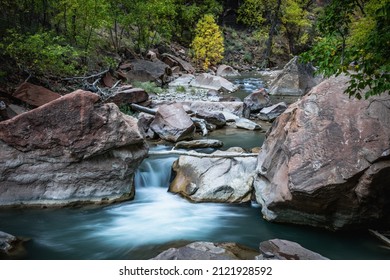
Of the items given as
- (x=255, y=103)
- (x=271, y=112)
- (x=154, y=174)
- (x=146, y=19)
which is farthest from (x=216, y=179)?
(x=146, y=19)

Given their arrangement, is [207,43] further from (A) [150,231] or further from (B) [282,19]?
(A) [150,231]


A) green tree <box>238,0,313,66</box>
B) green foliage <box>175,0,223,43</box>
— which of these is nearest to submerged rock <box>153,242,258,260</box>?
green foliage <box>175,0,223,43</box>

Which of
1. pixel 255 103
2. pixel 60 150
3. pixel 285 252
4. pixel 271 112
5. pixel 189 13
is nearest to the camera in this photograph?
pixel 285 252

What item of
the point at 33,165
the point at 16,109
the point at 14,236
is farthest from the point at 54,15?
the point at 14,236

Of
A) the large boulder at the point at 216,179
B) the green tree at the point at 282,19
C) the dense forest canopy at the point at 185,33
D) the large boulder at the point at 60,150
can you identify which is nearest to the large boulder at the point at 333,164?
the dense forest canopy at the point at 185,33

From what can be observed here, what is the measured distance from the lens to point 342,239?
495 centimetres

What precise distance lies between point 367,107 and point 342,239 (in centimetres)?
195

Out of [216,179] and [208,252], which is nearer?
[208,252]

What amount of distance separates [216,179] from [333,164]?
7.58 feet

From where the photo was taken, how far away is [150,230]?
557 centimetres

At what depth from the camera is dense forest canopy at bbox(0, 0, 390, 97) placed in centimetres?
340

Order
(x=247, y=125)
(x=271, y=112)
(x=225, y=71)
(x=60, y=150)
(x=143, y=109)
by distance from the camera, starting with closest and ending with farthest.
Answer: (x=60, y=150) < (x=143, y=109) < (x=247, y=125) < (x=271, y=112) < (x=225, y=71)

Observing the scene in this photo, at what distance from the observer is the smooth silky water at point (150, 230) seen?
4.85 m

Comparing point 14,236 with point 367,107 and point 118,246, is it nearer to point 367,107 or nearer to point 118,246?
point 118,246
